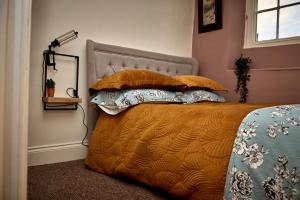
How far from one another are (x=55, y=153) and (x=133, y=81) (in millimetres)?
943

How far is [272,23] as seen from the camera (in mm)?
2938

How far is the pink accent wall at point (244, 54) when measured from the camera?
262 centimetres

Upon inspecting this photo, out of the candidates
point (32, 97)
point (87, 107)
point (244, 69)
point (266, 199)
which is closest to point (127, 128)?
point (87, 107)

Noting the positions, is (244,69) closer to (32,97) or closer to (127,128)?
(127,128)

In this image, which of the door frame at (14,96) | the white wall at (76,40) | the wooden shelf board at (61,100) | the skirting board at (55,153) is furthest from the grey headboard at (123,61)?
the door frame at (14,96)

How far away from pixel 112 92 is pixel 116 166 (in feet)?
2.08

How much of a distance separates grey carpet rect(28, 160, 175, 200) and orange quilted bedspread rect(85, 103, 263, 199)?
7 cm

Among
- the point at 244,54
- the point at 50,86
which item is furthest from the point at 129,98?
the point at 244,54

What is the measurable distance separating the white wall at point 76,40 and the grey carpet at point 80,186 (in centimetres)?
29

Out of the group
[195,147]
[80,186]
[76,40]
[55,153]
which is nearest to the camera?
[195,147]

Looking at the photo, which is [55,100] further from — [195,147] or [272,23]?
[272,23]

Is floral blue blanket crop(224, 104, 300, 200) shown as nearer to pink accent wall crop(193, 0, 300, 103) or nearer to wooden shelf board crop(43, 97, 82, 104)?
wooden shelf board crop(43, 97, 82, 104)

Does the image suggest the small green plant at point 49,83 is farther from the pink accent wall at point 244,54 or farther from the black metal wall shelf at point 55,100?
the pink accent wall at point 244,54

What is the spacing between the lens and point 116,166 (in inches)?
68.2
